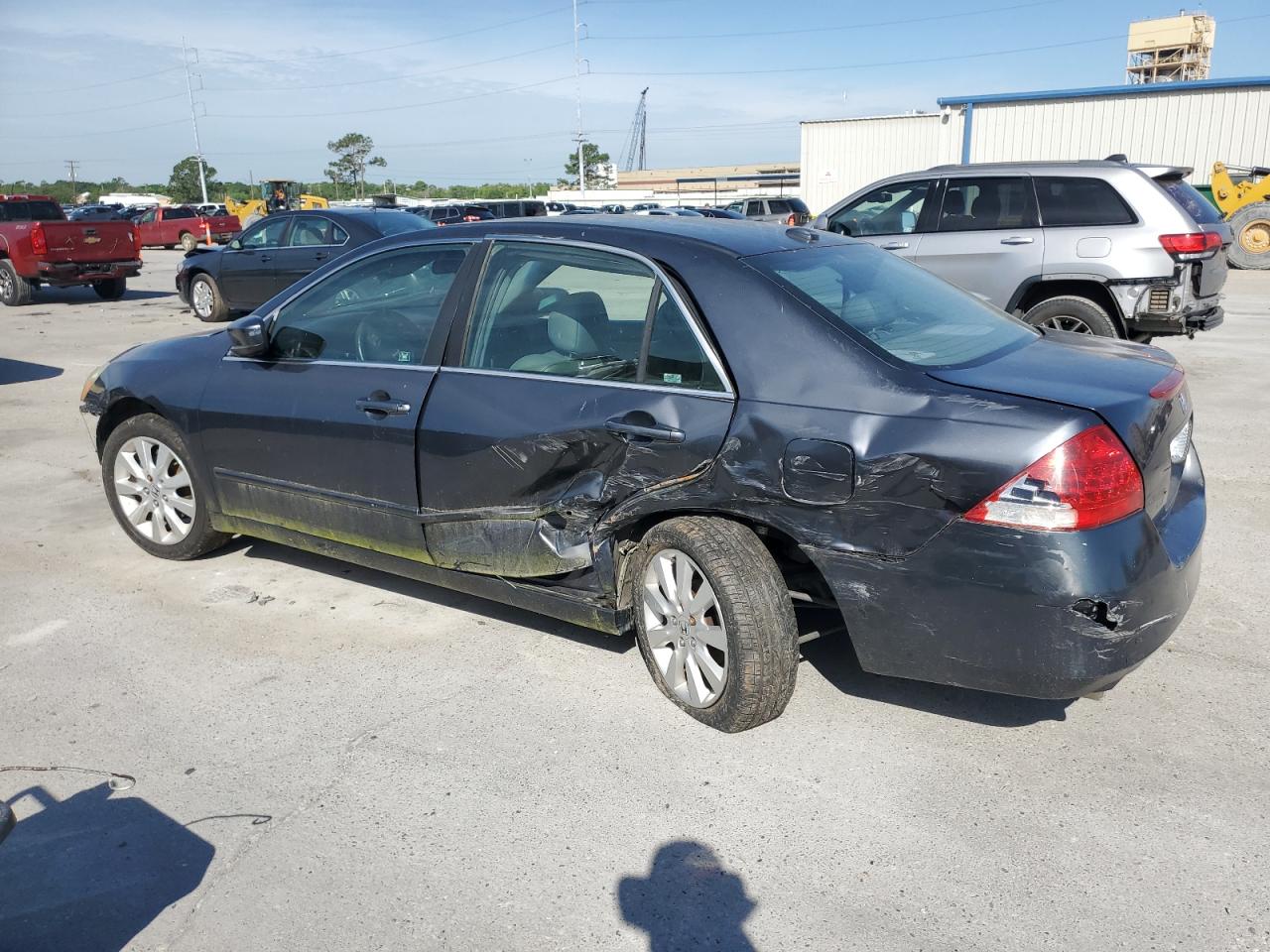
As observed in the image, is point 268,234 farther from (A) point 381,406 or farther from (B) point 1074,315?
(A) point 381,406

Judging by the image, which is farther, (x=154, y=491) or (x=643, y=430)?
(x=154, y=491)

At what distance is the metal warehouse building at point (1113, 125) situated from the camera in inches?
1017

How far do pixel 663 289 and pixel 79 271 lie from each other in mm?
17892

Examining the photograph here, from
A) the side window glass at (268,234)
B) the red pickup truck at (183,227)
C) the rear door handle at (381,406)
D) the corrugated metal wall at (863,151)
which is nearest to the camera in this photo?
the rear door handle at (381,406)

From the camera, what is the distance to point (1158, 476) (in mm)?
3180

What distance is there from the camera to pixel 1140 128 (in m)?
27.0

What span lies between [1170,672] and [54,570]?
17.0 feet

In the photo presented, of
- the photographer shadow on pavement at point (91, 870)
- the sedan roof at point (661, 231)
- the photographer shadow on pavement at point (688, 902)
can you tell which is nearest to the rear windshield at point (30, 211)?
the sedan roof at point (661, 231)

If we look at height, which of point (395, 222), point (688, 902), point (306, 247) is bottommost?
point (688, 902)

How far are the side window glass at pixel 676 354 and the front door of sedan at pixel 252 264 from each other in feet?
39.0

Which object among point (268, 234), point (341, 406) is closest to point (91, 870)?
point (341, 406)

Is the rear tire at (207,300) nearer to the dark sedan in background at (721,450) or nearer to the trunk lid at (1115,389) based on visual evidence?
the dark sedan in background at (721,450)

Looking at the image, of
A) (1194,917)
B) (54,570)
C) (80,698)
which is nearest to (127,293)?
(54,570)

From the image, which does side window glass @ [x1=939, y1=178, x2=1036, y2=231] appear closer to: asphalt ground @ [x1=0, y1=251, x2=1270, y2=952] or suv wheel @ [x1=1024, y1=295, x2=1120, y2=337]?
suv wheel @ [x1=1024, y1=295, x2=1120, y2=337]
